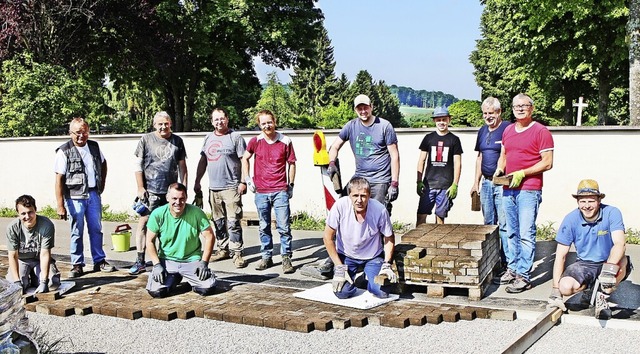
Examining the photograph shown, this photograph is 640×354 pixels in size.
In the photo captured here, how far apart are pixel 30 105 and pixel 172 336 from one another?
1343 centimetres

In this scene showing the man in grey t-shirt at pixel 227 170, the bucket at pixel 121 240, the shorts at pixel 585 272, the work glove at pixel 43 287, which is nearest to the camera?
the shorts at pixel 585 272

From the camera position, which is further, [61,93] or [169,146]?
[61,93]

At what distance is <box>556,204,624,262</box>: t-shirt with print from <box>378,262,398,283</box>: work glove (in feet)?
4.95

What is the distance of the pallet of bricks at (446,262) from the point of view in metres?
6.76

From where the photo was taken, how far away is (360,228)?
6.91 meters

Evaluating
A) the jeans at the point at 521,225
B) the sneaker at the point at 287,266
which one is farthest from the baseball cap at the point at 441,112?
the sneaker at the point at 287,266

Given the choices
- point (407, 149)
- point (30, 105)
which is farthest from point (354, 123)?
point (30, 105)

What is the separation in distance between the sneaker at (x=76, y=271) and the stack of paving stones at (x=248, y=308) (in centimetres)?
61

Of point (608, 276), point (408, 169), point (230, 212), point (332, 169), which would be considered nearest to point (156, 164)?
point (230, 212)

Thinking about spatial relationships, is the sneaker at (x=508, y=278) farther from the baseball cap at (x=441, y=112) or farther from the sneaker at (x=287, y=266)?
the sneaker at (x=287, y=266)

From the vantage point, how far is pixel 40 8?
2081 cm

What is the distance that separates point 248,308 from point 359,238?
1.25 metres

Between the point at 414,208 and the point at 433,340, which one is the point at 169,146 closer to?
the point at 433,340

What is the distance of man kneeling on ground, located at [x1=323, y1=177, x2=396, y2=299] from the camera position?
677 centimetres
